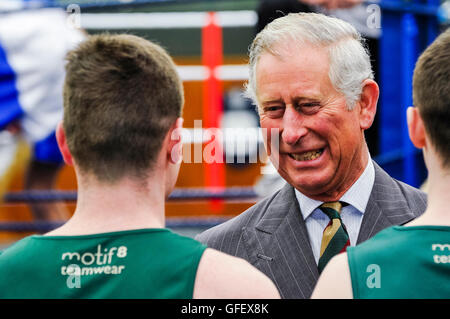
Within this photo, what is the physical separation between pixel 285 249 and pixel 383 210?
332mm

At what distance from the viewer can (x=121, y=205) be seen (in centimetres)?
146

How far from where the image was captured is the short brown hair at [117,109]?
4.90 feet

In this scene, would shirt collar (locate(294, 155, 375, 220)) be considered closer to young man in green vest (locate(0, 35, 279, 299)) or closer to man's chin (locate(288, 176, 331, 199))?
man's chin (locate(288, 176, 331, 199))

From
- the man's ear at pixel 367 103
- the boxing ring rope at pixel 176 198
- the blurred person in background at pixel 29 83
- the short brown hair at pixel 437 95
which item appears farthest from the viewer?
the blurred person in background at pixel 29 83

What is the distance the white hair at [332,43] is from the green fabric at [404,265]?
2.99 feet

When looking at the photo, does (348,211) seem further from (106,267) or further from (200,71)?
(200,71)

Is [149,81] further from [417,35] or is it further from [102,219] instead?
[417,35]

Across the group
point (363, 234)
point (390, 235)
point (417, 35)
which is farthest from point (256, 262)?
point (417, 35)

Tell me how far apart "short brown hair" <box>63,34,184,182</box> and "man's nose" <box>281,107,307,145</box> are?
690 millimetres

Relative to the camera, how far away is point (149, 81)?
60.2 inches

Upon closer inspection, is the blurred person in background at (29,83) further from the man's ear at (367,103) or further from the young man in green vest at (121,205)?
the young man in green vest at (121,205)

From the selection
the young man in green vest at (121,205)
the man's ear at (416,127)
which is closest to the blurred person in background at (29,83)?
the young man in green vest at (121,205)

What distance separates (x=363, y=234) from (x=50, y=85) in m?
3.24

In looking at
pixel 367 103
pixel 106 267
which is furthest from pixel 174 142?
pixel 367 103
